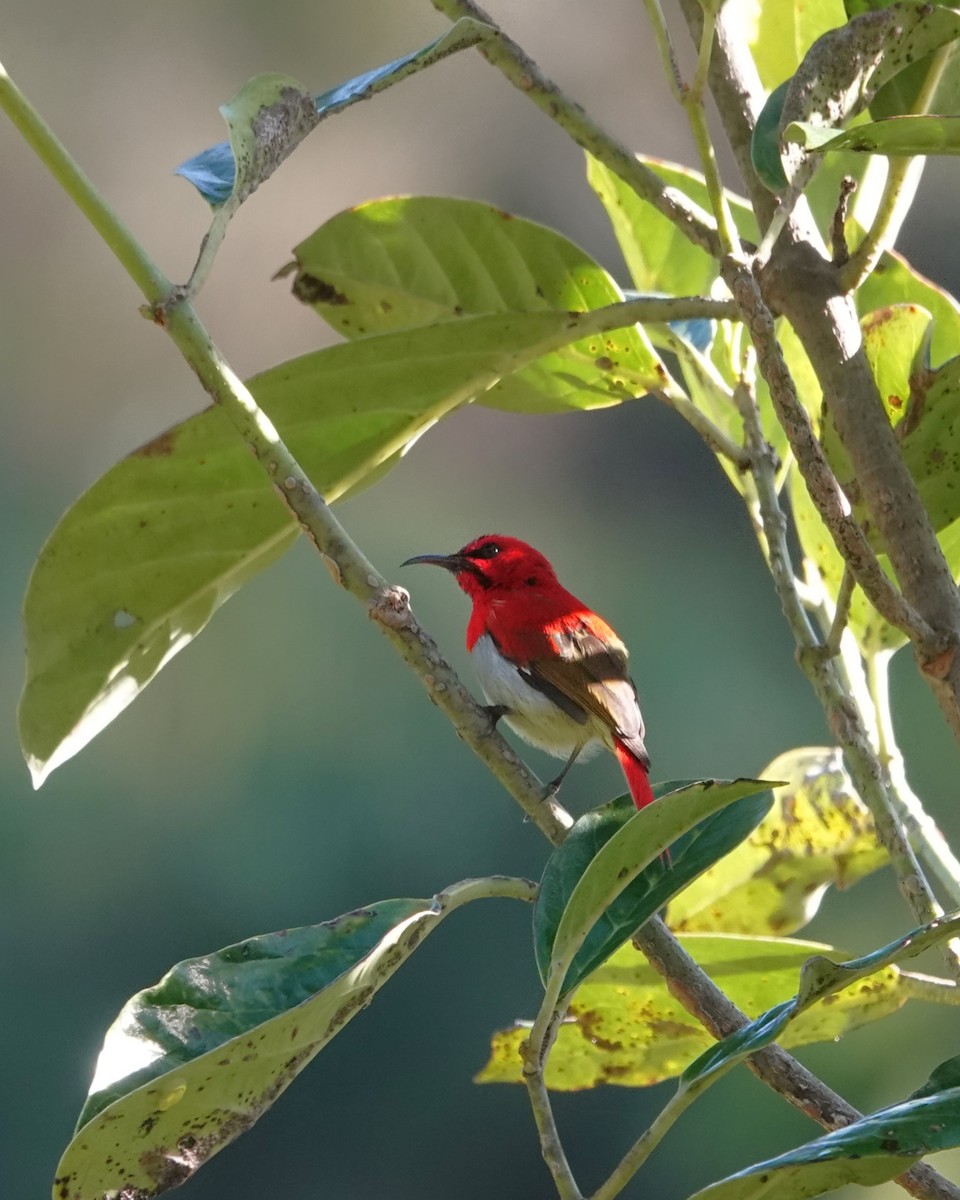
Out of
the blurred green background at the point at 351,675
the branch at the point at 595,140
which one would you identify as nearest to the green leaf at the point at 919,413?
the branch at the point at 595,140

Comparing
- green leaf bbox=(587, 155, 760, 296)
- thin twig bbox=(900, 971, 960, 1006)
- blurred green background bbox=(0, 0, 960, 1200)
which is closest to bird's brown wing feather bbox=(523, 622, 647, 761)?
green leaf bbox=(587, 155, 760, 296)

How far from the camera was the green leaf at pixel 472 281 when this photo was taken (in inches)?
40.4

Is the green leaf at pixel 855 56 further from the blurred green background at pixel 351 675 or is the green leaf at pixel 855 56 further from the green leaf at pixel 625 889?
the blurred green background at pixel 351 675

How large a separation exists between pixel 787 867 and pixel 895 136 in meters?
0.68

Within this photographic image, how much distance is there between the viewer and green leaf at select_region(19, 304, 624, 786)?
0.88m

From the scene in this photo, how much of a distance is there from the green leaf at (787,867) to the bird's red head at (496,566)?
1097 millimetres

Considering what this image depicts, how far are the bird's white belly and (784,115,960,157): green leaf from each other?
53.7 inches

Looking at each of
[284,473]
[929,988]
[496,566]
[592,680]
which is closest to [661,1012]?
[929,988]

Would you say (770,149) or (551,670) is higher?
(770,149)

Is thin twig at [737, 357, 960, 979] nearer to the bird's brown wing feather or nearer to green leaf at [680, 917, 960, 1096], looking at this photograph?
green leaf at [680, 917, 960, 1096]

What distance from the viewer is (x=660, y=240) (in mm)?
1247

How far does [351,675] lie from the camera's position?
4.86m

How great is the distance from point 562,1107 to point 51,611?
157 inches

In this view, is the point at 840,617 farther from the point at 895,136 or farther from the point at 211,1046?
the point at 211,1046
